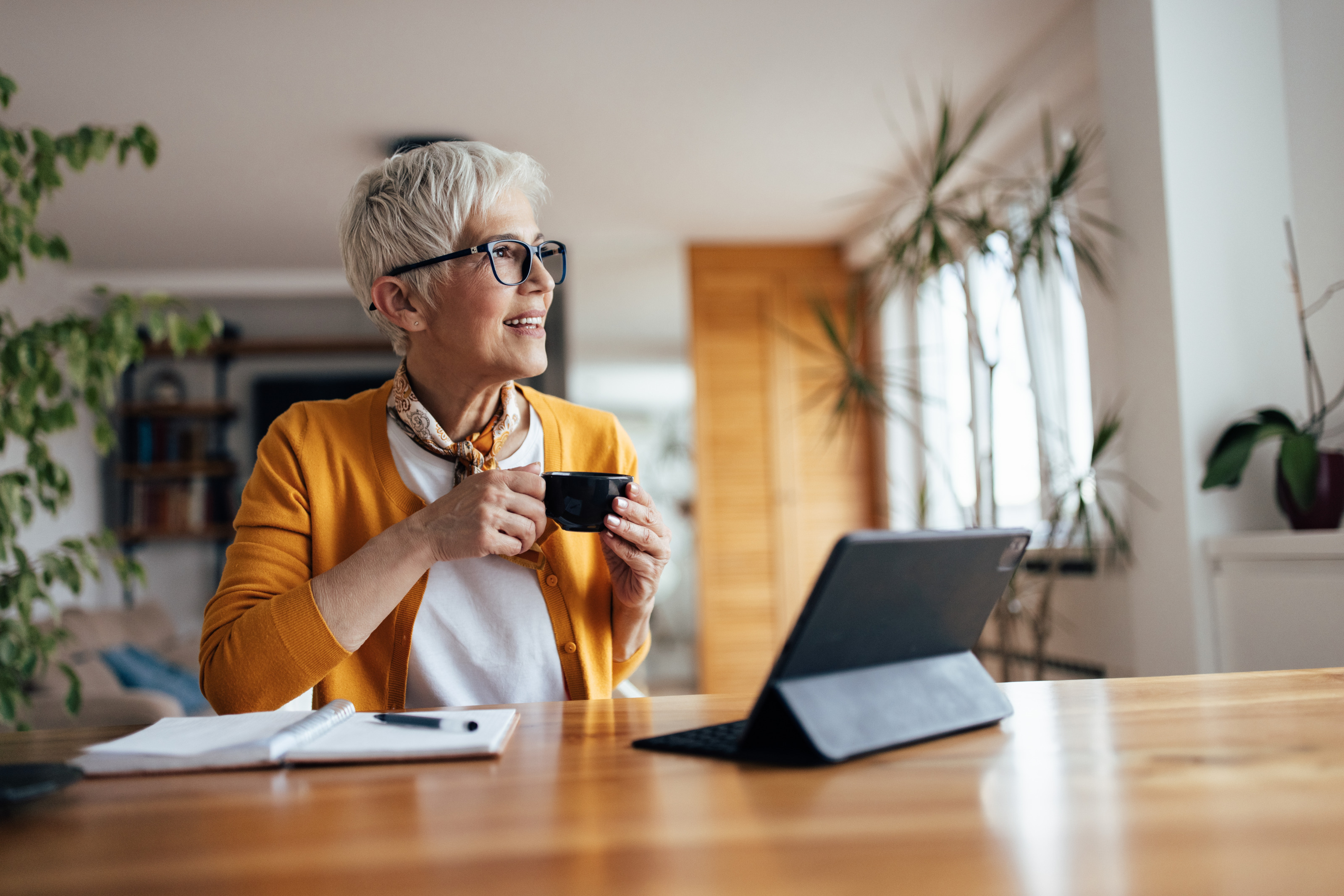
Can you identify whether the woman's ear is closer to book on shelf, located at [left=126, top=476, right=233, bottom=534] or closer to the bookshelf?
the bookshelf

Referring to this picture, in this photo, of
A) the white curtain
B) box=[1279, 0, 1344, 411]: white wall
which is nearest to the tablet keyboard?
box=[1279, 0, 1344, 411]: white wall

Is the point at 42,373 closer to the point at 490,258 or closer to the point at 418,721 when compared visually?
the point at 490,258

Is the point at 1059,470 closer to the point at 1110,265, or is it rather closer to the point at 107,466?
the point at 1110,265

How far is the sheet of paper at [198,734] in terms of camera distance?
0.71 metres

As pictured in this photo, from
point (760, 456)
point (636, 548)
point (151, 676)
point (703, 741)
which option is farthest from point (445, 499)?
point (760, 456)

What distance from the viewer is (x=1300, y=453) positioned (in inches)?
89.0

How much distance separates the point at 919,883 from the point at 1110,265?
2837mm

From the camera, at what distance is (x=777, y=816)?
0.54 meters

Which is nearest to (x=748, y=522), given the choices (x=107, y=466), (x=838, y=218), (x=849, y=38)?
(x=838, y=218)

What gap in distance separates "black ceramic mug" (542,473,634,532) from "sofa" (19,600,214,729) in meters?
1.75

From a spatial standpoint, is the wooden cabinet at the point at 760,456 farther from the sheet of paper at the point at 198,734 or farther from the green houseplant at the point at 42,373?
the sheet of paper at the point at 198,734

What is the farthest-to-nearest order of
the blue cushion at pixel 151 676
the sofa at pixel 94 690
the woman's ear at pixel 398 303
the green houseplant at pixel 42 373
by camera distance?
the blue cushion at pixel 151 676, the sofa at pixel 94 690, the green houseplant at pixel 42 373, the woman's ear at pixel 398 303

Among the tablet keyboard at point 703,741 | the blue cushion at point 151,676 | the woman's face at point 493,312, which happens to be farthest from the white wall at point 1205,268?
the blue cushion at point 151,676

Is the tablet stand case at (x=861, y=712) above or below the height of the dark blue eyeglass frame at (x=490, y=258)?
below
